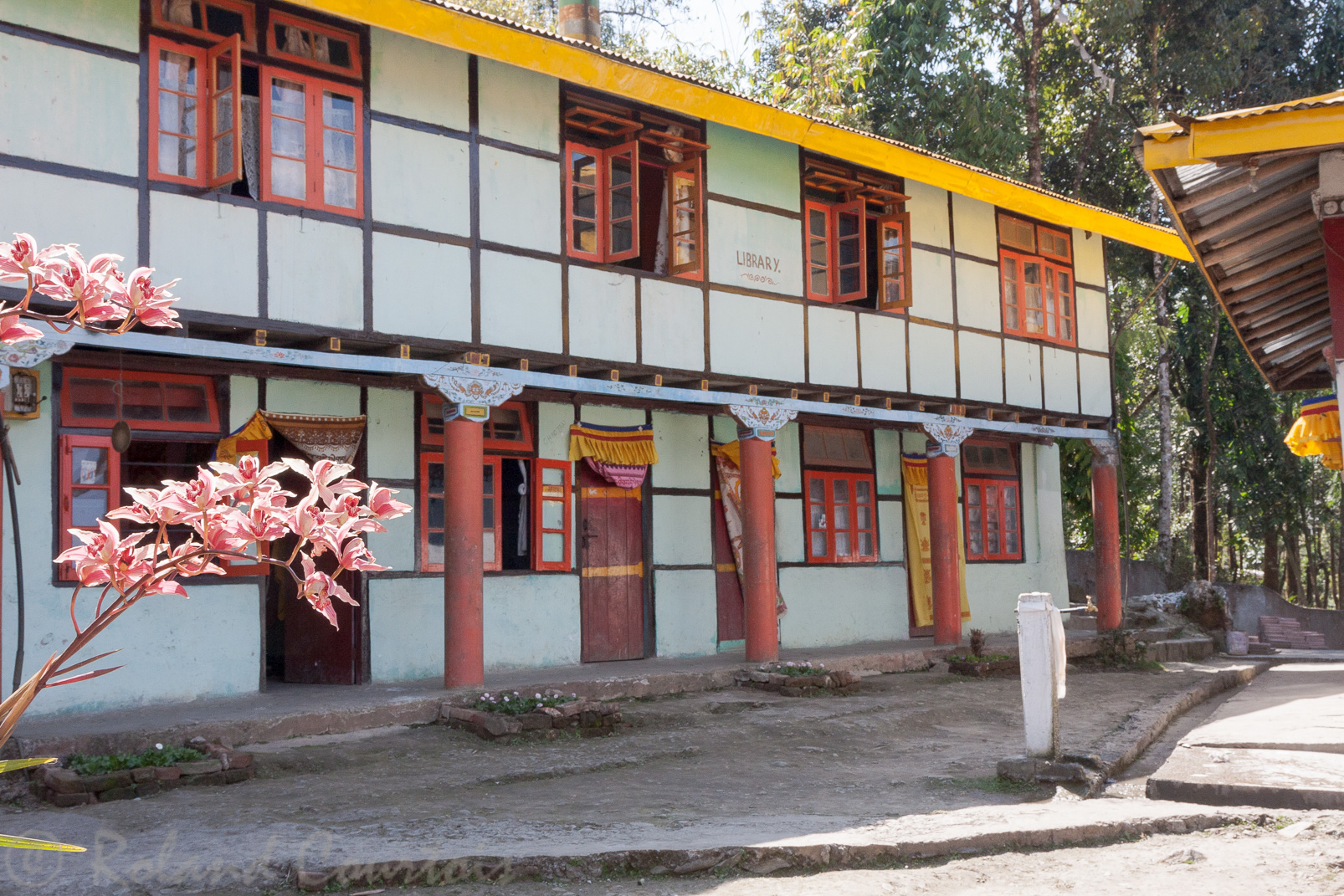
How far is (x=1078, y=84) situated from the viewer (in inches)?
978

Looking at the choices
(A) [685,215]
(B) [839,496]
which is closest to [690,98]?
(A) [685,215]

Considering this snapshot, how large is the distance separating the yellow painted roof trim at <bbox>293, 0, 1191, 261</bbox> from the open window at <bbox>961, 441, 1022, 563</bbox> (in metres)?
3.41

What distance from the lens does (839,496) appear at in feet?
48.5

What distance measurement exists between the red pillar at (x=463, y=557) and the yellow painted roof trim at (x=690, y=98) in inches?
119

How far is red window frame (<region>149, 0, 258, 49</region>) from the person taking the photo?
28.4 feet

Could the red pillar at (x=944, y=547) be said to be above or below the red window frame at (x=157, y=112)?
below

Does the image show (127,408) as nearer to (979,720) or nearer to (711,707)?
(711,707)

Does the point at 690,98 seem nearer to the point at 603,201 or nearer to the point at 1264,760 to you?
the point at 603,201

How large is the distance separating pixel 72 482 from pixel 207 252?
198cm

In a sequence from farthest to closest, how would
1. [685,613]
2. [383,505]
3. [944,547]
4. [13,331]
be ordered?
[944,547] < [685,613] < [383,505] < [13,331]

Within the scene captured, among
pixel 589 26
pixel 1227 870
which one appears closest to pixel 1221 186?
pixel 1227 870

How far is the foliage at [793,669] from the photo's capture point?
1139cm

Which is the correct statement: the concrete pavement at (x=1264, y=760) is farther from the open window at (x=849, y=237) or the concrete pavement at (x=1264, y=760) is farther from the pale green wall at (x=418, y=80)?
the pale green wall at (x=418, y=80)

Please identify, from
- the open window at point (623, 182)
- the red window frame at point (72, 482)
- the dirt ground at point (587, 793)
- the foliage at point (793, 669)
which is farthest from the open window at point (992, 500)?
the red window frame at point (72, 482)
